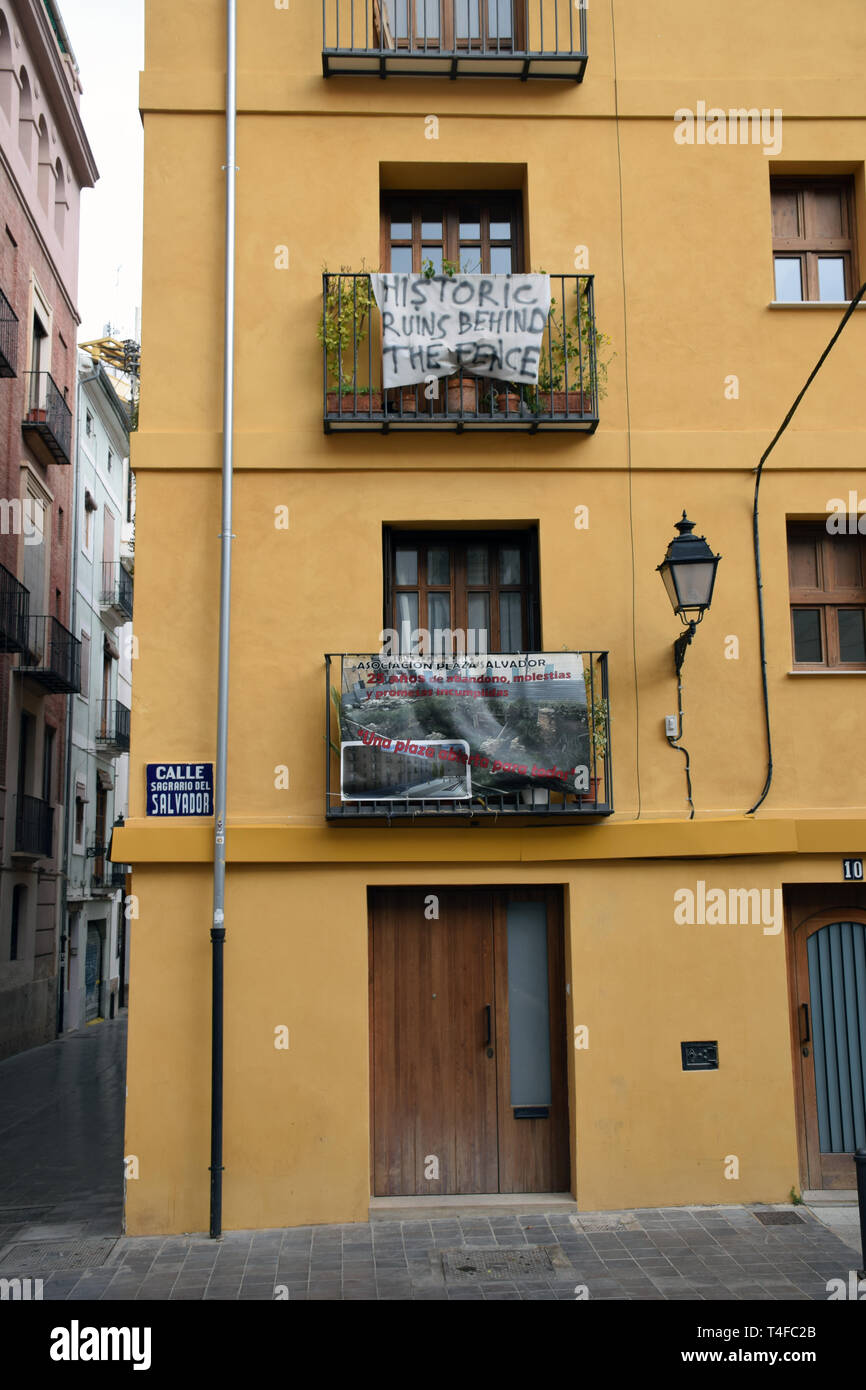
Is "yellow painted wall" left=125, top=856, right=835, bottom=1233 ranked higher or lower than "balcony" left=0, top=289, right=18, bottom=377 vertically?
lower

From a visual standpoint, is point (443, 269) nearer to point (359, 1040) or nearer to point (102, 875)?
point (359, 1040)

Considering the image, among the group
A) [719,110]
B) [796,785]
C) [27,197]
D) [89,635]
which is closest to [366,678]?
[796,785]

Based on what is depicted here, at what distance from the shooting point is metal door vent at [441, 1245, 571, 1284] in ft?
26.0

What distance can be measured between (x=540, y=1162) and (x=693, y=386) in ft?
21.5

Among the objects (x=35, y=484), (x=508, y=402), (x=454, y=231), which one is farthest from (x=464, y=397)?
(x=35, y=484)

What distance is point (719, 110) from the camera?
10523 mm

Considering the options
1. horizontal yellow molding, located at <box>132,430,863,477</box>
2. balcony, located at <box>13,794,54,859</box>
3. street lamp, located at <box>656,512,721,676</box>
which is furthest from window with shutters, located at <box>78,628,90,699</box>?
street lamp, located at <box>656,512,721,676</box>

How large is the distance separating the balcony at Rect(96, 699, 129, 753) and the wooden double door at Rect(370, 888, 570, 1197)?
Answer: 21.1m

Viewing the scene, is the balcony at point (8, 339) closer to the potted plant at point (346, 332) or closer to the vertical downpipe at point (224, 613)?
the vertical downpipe at point (224, 613)

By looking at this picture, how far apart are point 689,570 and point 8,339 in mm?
14430

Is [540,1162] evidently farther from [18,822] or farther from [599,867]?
[18,822]

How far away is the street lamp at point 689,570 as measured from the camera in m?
9.17

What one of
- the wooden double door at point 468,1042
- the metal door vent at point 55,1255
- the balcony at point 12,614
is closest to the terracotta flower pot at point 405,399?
the wooden double door at point 468,1042

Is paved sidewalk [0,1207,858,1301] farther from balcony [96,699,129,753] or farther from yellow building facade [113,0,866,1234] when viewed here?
balcony [96,699,129,753]
